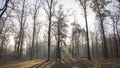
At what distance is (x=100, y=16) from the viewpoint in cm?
3078

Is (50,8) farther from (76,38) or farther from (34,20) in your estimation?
(76,38)

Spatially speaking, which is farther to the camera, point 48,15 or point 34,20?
point 34,20

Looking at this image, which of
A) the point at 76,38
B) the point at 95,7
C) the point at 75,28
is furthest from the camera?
the point at 76,38

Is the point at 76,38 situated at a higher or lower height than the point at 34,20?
lower

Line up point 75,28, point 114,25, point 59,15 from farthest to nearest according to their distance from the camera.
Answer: point 75,28, point 114,25, point 59,15

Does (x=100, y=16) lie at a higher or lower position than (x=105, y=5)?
lower

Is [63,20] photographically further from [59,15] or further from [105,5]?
[105,5]

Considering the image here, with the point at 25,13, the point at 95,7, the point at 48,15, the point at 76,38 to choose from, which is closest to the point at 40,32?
the point at 76,38

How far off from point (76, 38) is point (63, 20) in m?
20.5

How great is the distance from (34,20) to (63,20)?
955 centimetres

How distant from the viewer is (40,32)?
54.9m

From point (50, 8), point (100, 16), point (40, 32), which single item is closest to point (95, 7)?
point (100, 16)

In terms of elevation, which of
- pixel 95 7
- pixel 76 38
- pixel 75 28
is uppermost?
pixel 95 7

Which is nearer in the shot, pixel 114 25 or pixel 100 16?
pixel 100 16
